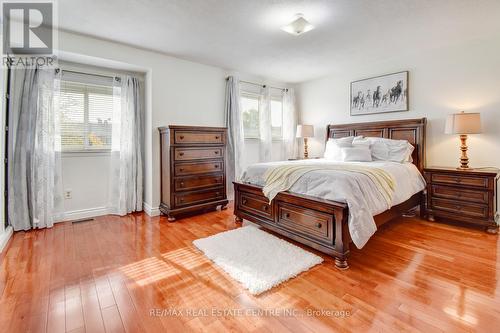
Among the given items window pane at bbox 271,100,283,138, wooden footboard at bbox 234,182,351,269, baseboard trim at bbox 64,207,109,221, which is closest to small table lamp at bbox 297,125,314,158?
window pane at bbox 271,100,283,138

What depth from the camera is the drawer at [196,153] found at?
3.39 metres

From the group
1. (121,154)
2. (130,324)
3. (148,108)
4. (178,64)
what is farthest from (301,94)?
(130,324)

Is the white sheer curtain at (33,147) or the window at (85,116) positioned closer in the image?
the white sheer curtain at (33,147)

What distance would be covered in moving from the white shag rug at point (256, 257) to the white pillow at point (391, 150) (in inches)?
82.9

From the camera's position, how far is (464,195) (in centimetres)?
299

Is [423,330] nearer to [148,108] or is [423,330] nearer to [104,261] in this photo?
[104,261]

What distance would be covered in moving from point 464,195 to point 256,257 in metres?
2.68

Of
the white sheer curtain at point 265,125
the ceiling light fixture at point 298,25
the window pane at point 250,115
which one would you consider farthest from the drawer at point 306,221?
the window pane at point 250,115

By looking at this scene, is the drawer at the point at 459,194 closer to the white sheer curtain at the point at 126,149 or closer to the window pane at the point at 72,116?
the white sheer curtain at the point at 126,149

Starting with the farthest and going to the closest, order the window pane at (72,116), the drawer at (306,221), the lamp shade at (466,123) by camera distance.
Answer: the window pane at (72,116) → the lamp shade at (466,123) → the drawer at (306,221)

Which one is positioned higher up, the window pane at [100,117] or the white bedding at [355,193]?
the window pane at [100,117]

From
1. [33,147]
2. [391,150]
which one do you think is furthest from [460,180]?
[33,147]

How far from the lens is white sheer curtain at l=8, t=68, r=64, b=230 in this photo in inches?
113

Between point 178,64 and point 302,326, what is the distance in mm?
3704
